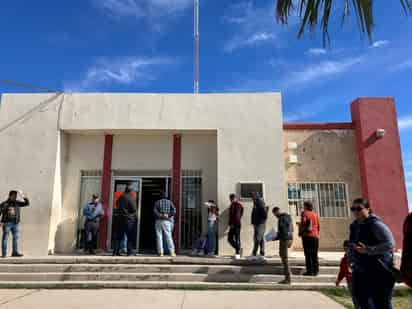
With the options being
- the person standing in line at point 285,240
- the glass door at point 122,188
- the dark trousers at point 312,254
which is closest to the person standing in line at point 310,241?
the dark trousers at point 312,254

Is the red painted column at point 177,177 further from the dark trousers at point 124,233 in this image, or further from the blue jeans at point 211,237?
the dark trousers at point 124,233

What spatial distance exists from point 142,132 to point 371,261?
7673 millimetres

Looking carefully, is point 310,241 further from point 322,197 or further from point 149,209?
point 149,209

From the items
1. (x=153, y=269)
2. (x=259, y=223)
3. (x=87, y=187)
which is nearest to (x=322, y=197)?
(x=259, y=223)

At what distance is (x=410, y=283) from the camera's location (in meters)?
2.54

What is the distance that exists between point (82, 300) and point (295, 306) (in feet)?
12.4

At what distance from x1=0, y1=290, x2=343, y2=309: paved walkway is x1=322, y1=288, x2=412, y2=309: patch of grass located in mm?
215

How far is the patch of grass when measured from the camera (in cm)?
562

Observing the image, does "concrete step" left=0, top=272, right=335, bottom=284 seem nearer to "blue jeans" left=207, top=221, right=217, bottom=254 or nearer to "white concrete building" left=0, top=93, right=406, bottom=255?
"blue jeans" left=207, top=221, right=217, bottom=254

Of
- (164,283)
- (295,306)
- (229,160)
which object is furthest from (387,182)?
(164,283)

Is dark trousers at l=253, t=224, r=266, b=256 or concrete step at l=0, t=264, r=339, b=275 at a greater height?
dark trousers at l=253, t=224, r=266, b=256

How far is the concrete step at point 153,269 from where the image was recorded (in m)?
7.34

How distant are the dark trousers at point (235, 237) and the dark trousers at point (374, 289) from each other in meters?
4.75

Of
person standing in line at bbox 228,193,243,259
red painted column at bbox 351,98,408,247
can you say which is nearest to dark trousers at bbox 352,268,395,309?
person standing in line at bbox 228,193,243,259
